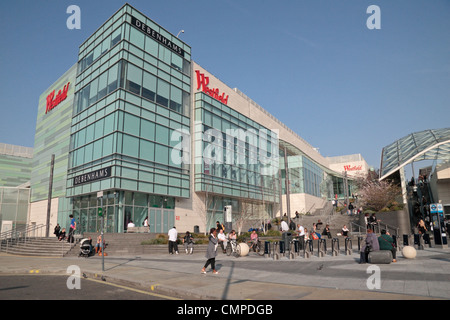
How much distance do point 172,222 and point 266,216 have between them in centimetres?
1783

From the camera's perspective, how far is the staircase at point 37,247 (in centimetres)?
2308

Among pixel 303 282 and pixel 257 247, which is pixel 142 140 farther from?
pixel 303 282

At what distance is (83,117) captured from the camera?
3419 cm

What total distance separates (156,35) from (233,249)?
80.4ft

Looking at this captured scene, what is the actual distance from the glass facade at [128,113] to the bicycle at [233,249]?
12178mm

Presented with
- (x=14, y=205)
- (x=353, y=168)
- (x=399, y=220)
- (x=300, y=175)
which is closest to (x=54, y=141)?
(x=14, y=205)

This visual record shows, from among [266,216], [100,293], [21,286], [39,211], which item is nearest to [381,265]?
[100,293]

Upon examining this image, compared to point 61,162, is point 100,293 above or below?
below

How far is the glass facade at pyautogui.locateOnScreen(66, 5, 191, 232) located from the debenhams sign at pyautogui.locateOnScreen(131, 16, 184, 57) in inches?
4.8

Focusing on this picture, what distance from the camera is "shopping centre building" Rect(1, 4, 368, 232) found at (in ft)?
97.4

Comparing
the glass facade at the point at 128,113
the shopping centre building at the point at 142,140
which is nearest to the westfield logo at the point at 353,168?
the shopping centre building at the point at 142,140

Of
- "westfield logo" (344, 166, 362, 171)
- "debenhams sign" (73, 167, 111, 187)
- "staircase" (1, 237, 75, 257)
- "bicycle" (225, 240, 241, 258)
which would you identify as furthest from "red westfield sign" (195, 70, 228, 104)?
"westfield logo" (344, 166, 362, 171)
